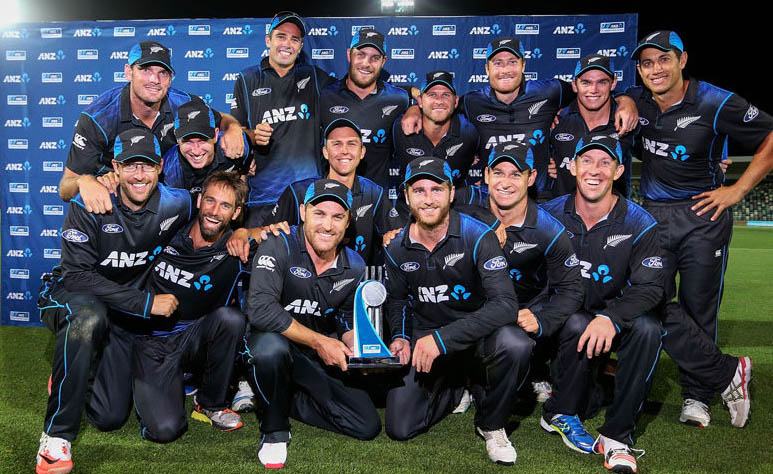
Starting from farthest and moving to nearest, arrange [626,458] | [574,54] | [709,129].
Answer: [574,54], [709,129], [626,458]

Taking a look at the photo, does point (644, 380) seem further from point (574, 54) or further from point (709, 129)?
point (574, 54)

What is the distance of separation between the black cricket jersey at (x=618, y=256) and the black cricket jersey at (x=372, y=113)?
1794 millimetres

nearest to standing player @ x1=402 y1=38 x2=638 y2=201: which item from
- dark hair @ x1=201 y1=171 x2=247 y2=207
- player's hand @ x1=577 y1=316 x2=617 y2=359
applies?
dark hair @ x1=201 y1=171 x2=247 y2=207

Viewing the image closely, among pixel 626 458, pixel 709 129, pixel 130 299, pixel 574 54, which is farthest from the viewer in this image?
pixel 574 54

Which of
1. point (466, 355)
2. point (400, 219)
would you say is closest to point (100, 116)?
point (400, 219)

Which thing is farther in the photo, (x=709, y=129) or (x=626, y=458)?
(x=709, y=129)

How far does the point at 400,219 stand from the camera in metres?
4.54

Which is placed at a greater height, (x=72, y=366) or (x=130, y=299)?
(x=130, y=299)

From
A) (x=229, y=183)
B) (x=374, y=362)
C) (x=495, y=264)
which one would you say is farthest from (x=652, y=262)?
(x=229, y=183)

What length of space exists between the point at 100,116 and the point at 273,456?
3.01 meters

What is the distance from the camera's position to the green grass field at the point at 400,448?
323cm

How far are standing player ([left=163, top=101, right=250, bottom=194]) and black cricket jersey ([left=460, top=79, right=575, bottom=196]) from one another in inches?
82.0

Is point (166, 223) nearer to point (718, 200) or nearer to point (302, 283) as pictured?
point (302, 283)

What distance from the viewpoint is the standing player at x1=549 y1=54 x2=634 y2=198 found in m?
4.55
